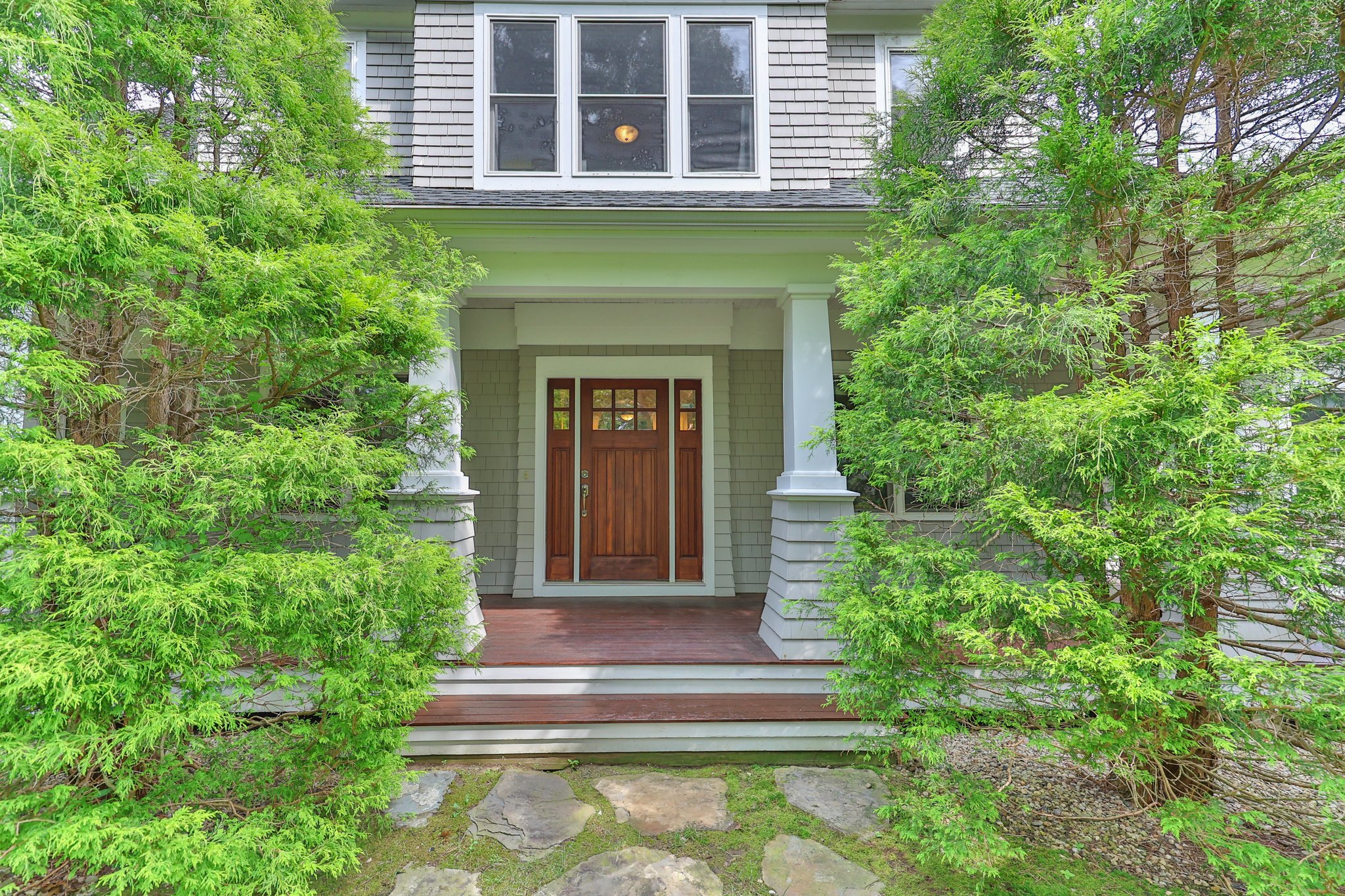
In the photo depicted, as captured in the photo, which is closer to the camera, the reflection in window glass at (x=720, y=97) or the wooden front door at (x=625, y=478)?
the reflection in window glass at (x=720, y=97)

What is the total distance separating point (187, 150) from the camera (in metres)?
2.46

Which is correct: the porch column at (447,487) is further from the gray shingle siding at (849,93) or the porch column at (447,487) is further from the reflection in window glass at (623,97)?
the gray shingle siding at (849,93)

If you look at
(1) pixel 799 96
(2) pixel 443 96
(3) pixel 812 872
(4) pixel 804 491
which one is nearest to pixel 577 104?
(2) pixel 443 96

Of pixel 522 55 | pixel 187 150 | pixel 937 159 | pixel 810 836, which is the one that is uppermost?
pixel 522 55

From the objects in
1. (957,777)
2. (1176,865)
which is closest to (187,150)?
(957,777)

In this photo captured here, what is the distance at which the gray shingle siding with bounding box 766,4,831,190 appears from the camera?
14.6 ft

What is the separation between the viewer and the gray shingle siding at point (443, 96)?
4.40m

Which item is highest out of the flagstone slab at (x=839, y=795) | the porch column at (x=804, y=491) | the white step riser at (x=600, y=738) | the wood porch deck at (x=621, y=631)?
the porch column at (x=804, y=491)

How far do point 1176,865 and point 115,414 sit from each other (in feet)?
14.5

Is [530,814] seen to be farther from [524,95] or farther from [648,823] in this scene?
[524,95]

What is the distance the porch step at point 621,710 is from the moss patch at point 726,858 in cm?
39

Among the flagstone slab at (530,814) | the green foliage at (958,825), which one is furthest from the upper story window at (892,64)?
the flagstone slab at (530,814)

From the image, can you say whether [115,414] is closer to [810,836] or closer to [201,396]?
[201,396]

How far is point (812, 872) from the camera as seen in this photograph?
233cm
